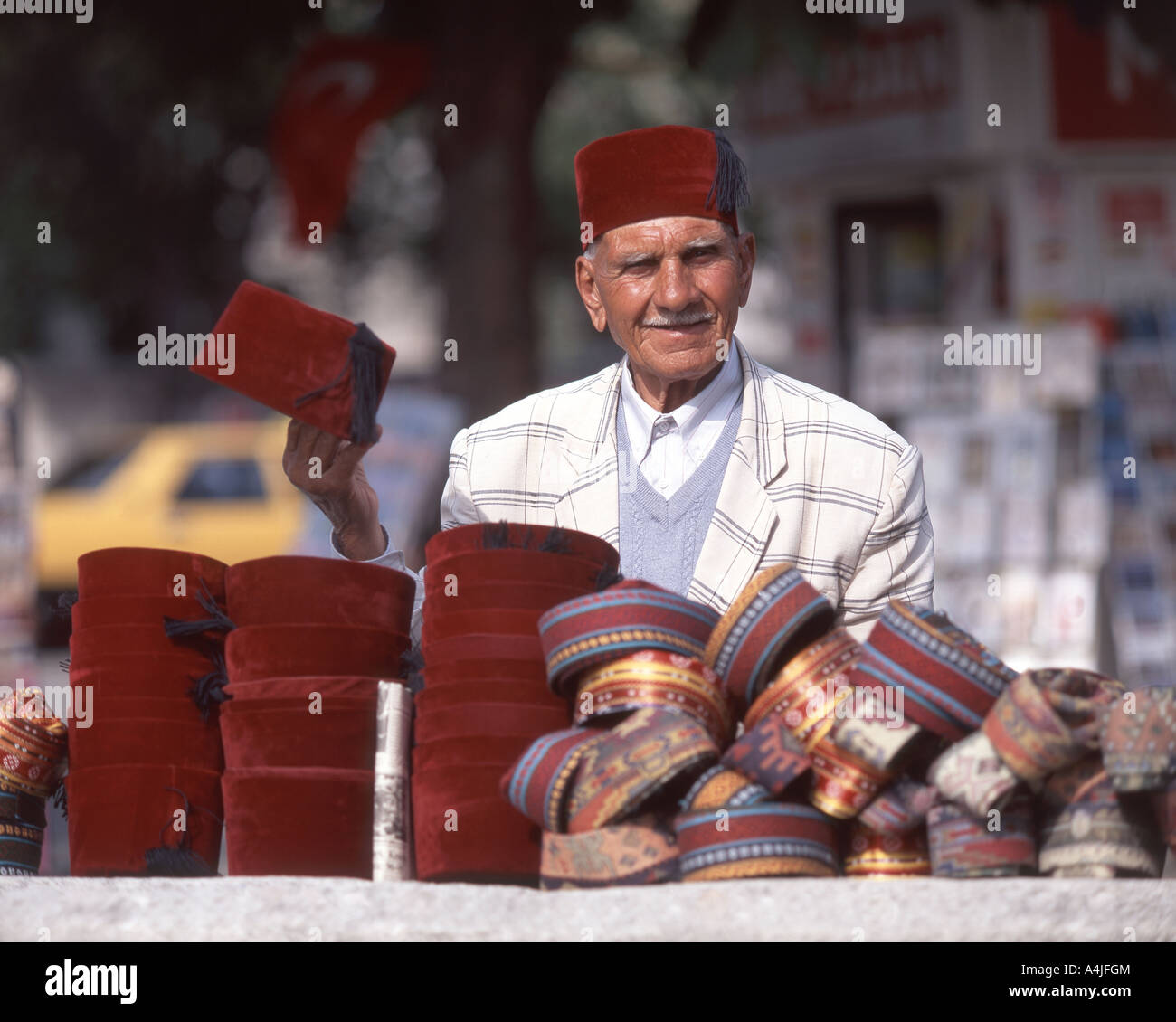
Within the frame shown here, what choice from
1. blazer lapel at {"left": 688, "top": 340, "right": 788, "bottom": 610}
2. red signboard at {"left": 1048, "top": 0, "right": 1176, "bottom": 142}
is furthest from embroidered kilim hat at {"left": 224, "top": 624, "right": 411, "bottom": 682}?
red signboard at {"left": 1048, "top": 0, "right": 1176, "bottom": 142}

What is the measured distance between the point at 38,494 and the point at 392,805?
12.7 meters

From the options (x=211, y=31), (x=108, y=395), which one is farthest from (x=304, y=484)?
(x=108, y=395)

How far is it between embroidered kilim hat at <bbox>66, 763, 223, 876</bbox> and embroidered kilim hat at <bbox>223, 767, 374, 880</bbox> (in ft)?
0.44

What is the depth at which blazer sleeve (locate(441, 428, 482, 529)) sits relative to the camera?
11.2ft

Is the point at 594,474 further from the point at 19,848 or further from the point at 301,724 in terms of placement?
the point at 19,848

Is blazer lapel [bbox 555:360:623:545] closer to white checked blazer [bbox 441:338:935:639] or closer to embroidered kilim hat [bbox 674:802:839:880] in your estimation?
white checked blazer [bbox 441:338:935:639]

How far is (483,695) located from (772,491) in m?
0.86

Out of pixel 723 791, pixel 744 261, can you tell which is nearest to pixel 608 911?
pixel 723 791

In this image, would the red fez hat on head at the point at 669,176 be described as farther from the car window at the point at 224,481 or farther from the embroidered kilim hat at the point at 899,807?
the car window at the point at 224,481

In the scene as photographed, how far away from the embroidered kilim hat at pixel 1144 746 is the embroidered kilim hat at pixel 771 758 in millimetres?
412

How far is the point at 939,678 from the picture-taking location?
2.39 meters

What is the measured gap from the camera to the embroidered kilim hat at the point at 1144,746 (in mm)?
2289
